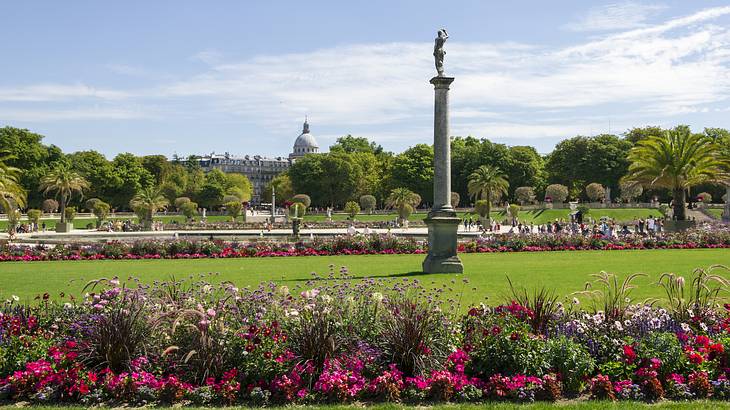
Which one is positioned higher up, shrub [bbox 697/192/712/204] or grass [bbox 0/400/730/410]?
shrub [bbox 697/192/712/204]

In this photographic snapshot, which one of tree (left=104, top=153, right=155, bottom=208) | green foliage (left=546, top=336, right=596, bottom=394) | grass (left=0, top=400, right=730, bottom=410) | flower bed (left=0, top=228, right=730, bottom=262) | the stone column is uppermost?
tree (left=104, top=153, right=155, bottom=208)

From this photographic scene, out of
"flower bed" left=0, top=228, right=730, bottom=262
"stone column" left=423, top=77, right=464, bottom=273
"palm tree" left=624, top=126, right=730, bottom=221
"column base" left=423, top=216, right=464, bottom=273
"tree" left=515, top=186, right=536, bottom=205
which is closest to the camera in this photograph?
"stone column" left=423, top=77, right=464, bottom=273

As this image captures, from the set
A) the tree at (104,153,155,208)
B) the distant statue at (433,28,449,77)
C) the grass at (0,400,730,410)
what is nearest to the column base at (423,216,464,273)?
the distant statue at (433,28,449,77)

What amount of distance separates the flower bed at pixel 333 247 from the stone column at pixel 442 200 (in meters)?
9.41

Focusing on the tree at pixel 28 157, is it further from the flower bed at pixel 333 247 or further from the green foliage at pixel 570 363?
the green foliage at pixel 570 363

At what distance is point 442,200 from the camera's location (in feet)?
65.3

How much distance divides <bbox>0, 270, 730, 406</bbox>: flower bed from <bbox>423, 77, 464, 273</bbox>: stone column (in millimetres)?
10743

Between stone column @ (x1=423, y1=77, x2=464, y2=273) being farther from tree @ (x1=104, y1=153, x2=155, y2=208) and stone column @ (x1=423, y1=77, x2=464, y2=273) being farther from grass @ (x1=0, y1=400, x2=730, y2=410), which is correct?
tree @ (x1=104, y1=153, x2=155, y2=208)

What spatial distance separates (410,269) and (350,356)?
13.6m

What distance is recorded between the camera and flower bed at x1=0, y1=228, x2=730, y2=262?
28.6m

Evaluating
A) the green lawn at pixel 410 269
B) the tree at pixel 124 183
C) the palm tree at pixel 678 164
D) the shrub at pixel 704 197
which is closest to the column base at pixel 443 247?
the green lawn at pixel 410 269

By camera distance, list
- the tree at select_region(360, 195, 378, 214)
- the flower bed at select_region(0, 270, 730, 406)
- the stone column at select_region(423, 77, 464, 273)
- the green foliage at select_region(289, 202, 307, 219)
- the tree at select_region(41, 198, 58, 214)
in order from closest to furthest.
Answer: the flower bed at select_region(0, 270, 730, 406)
the stone column at select_region(423, 77, 464, 273)
the green foliage at select_region(289, 202, 307, 219)
the tree at select_region(41, 198, 58, 214)
the tree at select_region(360, 195, 378, 214)

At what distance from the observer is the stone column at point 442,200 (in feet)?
64.8

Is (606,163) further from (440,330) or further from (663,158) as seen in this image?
(440,330)
